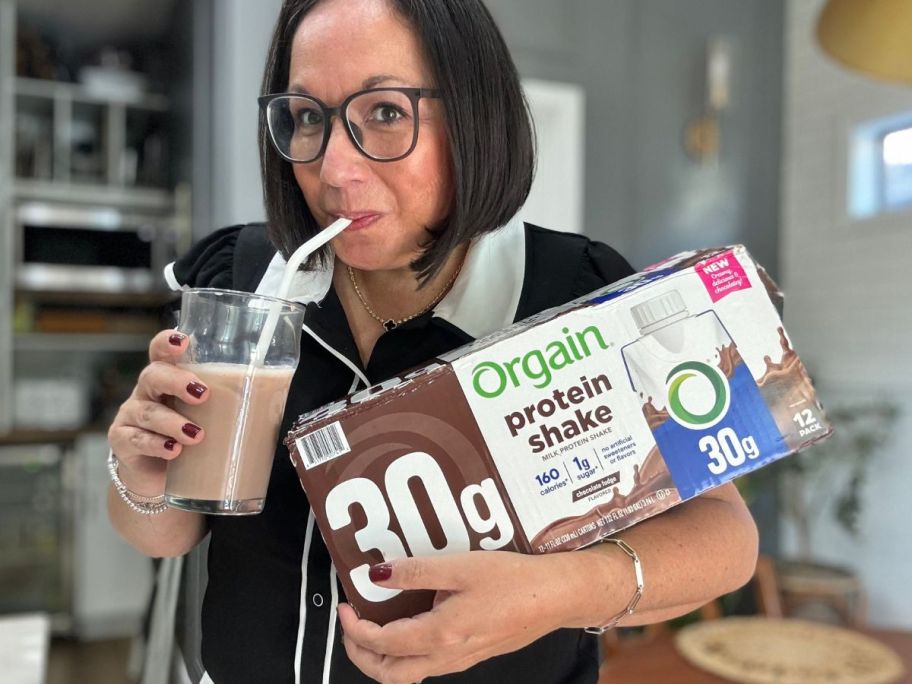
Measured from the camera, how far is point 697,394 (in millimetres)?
702

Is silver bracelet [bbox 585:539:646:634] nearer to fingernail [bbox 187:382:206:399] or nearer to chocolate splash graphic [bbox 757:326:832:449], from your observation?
chocolate splash graphic [bbox 757:326:832:449]

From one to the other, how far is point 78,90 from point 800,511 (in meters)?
4.04

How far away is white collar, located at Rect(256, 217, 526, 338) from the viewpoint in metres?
0.83

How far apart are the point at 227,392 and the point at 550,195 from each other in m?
Answer: 2.80

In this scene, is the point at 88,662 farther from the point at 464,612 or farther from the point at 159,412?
the point at 464,612

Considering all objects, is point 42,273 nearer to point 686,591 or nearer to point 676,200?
point 676,200

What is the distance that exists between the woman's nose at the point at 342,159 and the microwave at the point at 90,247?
3.60m

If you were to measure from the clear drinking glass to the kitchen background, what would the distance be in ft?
7.30

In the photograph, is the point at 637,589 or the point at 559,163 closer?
the point at 637,589

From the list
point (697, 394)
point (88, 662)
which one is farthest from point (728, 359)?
point (88, 662)

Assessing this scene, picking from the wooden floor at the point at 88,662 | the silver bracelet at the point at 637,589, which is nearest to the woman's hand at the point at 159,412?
the silver bracelet at the point at 637,589

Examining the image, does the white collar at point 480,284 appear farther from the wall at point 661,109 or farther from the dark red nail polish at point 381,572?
the wall at point 661,109

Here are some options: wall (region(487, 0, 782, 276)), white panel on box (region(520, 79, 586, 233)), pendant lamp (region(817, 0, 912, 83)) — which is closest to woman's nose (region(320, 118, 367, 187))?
pendant lamp (region(817, 0, 912, 83))

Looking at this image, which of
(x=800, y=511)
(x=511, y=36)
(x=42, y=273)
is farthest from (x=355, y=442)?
(x=42, y=273)
